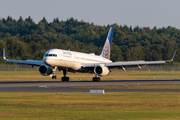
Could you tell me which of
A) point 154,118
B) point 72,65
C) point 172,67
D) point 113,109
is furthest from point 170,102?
point 172,67

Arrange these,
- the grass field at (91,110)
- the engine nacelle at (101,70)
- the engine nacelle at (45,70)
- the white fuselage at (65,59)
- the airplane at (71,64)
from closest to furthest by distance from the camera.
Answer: the grass field at (91,110) → the white fuselage at (65,59) → the airplane at (71,64) → the engine nacelle at (101,70) → the engine nacelle at (45,70)

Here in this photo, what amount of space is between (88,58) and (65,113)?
4052 cm

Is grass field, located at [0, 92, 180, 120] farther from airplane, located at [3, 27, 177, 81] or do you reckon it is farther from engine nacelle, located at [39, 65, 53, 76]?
engine nacelle, located at [39, 65, 53, 76]

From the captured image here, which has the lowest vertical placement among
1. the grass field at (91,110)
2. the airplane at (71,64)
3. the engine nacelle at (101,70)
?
the grass field at (91,110)

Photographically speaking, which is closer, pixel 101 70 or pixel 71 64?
pixel 71 64

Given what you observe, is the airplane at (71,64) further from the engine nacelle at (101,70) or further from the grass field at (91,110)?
the grass field at (91,110)

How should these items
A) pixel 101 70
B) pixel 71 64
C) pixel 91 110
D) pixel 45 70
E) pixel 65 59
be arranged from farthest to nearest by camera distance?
1. pixel 45 70
2. pixel 101 70
3. pixel 71 64
4. pixel 65 59
5. pixel 91 110

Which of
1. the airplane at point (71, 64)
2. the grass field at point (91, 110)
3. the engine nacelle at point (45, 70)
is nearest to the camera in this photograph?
the grass field at point (91, 110)

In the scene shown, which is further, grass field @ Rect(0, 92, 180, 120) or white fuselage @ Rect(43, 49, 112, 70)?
white fuselage @ Rect(43, 49, 112, 70)

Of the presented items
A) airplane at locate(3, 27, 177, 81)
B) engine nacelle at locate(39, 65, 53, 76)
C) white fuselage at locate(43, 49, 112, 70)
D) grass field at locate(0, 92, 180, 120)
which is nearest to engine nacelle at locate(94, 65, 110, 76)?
airplane at locate(3, 27, 177, 81)

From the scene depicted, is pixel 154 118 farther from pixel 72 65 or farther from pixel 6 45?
pixel 6 45

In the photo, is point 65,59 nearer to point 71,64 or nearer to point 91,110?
point 71,64

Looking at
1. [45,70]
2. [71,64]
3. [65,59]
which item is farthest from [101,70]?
[45,70]

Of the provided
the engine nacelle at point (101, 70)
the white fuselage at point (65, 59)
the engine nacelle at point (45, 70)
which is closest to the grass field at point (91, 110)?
the white fuselage at point (65, 59)
